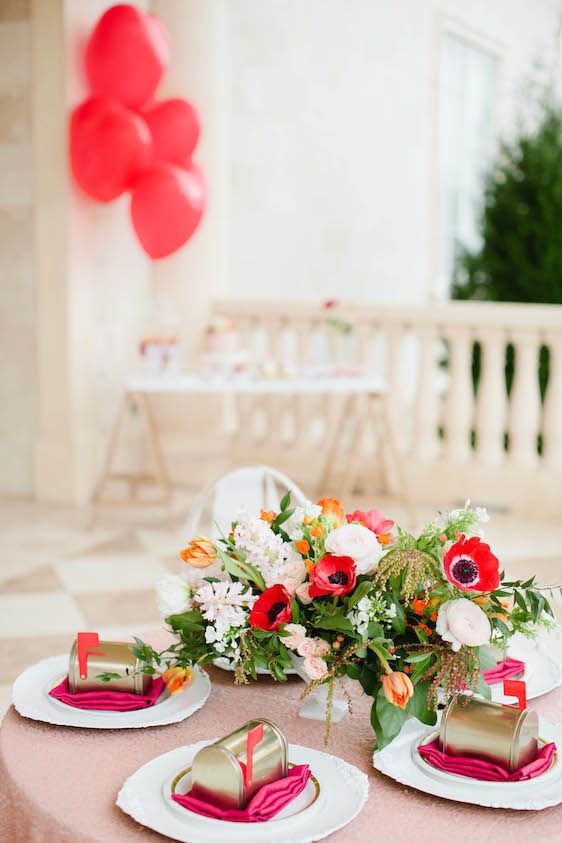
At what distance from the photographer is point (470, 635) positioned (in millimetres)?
1294

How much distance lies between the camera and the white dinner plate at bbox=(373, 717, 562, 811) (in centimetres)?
118

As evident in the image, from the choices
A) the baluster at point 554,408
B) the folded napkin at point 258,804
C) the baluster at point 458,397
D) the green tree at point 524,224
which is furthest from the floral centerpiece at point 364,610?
the green tree at point 524,224

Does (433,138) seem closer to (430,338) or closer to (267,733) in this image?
(430,338)

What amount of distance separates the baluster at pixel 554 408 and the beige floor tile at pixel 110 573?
6.88ft

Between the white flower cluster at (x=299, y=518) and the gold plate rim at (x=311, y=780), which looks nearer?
the gold plate rim at (x=311, y=780)

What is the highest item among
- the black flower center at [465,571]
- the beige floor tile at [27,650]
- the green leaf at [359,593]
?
the black flower center at [465,571]

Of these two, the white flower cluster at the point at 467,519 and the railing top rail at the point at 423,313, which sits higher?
the railing top rail at the point at 423,313

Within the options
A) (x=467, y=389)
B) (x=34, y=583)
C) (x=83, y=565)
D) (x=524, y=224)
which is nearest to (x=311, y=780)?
(x=34, y=583)

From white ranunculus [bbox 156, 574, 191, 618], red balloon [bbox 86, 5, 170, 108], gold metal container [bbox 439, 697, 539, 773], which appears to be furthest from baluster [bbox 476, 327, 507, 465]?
gold metal container [bbox 439, 697, 539, 773]

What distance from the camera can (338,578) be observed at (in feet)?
4.49

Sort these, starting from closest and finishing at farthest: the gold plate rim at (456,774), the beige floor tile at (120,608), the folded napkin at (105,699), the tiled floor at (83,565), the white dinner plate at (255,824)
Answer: the white dinner plate at (255,824) < the gold plate rim at (456,774) < the folded napkin at (105,699) < the tiled floor at (83,565) < the beige floor tile at (120,608)

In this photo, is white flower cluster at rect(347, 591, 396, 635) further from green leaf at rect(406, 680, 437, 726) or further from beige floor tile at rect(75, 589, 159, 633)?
beige floor tile at rect(75, 589, 159, 633)

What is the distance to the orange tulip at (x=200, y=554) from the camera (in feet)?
4.79

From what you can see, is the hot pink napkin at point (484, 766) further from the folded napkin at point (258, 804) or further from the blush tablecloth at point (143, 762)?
the folded napkin at point (258, 804)
